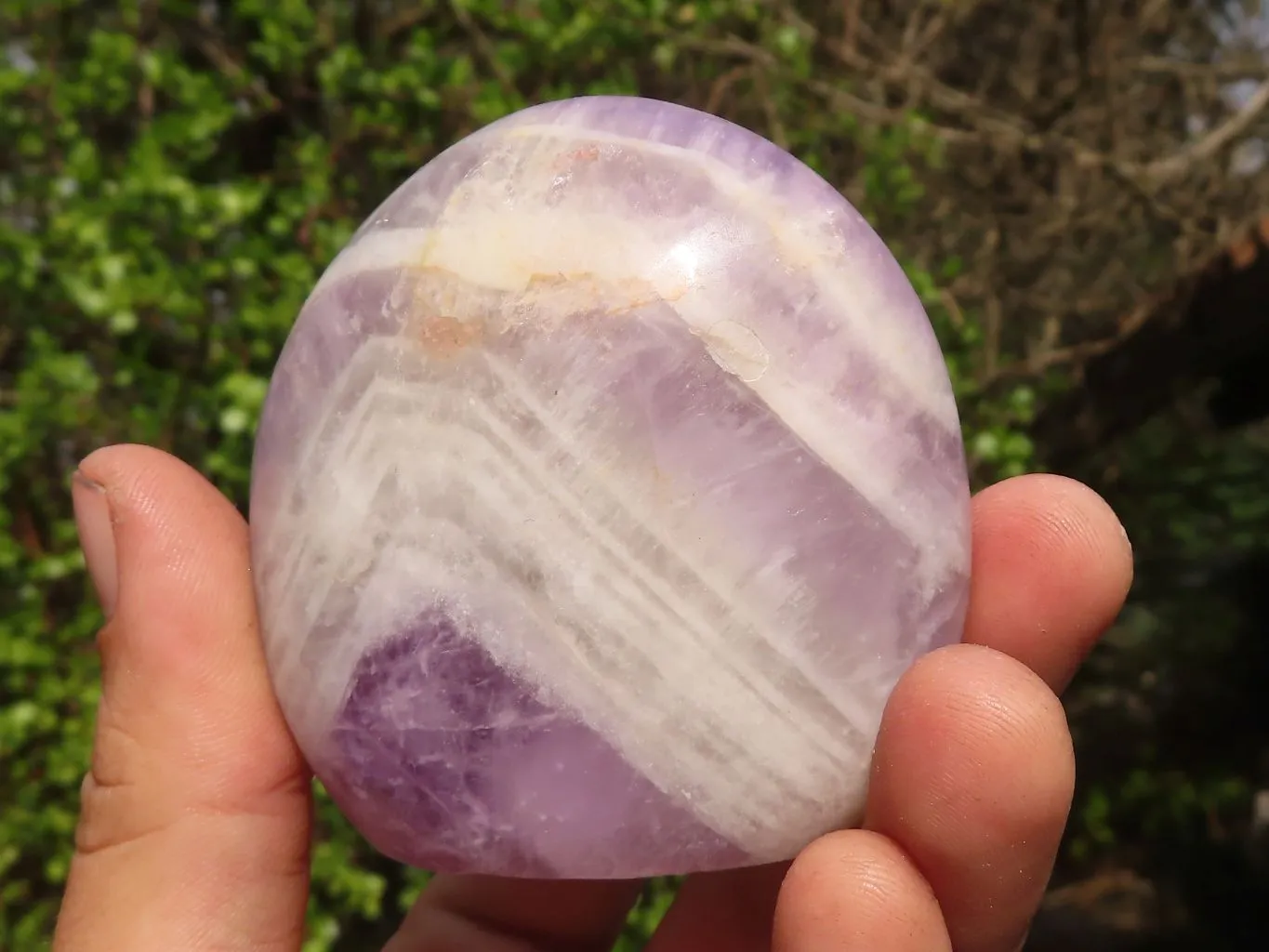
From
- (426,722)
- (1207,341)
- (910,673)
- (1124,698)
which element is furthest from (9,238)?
(1124,698)

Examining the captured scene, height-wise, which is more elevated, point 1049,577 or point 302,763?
point 1049,577

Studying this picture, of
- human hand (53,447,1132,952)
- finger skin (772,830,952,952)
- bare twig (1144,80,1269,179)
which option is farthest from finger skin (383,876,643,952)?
bare twig (1144,80,1269,179)

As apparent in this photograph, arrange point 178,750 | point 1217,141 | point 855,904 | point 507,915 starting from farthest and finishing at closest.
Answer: point 1217,141 < point 507,915 < point 178,750 < point 855,904

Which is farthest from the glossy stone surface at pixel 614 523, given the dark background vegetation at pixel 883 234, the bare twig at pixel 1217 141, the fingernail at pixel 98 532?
the bare twig at pixel 1217 141

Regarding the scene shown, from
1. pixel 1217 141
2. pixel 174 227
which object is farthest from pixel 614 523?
pixel 1217 141

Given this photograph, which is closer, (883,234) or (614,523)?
(614,523)

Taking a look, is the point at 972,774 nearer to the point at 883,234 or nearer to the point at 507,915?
the point at 507,915

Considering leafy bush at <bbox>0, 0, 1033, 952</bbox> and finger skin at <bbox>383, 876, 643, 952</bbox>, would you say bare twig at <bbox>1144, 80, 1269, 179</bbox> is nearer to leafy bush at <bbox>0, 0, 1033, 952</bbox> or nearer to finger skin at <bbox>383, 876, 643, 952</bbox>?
leafy bush at <bbox>0, 0, 1033, 952</bbox>

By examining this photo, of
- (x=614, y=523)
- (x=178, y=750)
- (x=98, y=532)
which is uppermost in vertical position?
(x=614, y=523)
